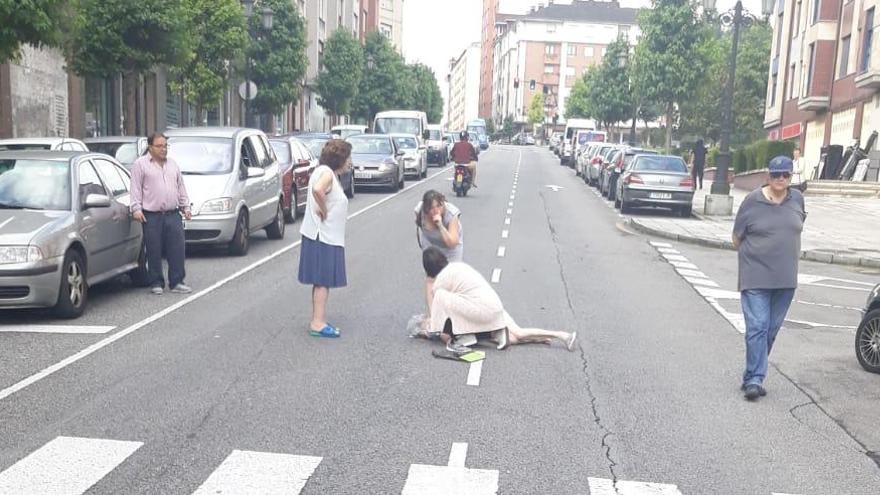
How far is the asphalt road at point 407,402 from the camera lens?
17.0ft

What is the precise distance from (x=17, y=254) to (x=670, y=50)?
128 ft

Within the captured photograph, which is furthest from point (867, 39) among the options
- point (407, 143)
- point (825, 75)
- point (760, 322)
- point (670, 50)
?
point (760, 322)

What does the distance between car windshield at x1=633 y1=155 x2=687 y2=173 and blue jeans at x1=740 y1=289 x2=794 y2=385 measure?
16962 mm

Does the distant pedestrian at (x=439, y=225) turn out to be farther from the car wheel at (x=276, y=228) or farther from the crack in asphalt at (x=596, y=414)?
the car wheel at (x=276, y=228)

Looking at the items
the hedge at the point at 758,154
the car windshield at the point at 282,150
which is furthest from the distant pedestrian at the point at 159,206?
the hedge at the point at 758,154

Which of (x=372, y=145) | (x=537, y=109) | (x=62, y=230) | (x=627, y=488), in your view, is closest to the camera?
(x=627, y=488)

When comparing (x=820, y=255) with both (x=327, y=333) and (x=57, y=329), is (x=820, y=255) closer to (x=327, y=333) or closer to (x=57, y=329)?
(x=327, y=333)

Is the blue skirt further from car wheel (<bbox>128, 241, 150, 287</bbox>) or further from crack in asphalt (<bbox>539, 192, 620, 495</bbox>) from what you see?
car wheel (<bbox>128, 241, 150, 287</bbox>)

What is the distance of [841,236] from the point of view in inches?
797

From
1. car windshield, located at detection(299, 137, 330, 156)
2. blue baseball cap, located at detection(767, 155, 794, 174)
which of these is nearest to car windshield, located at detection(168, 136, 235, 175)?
blue baseball cap, located at detection(767, 155, 794, 174)

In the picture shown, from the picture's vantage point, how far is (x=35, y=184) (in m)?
9.57

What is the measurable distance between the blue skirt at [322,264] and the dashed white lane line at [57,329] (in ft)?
6.37

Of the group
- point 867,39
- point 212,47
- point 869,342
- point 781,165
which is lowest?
point 869,342

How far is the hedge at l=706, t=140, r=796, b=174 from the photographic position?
1437 inches
